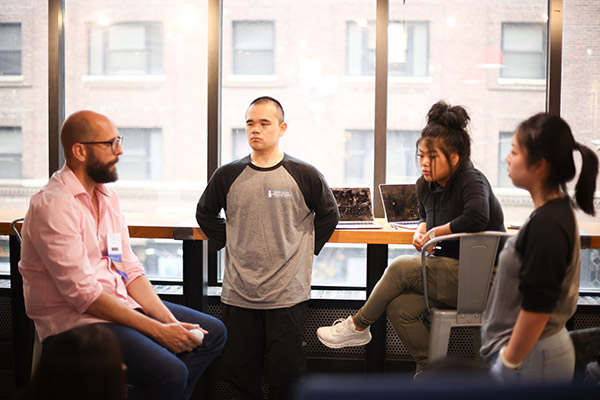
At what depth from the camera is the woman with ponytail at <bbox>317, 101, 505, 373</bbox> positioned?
233cm

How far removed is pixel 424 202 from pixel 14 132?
2.83 meters

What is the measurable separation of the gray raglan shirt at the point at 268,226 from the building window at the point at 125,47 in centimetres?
146

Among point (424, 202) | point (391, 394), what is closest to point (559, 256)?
point (391, 394)

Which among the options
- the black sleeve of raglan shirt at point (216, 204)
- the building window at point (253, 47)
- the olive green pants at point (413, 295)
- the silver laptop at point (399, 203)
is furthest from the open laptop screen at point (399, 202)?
the building window at point (253, 47)

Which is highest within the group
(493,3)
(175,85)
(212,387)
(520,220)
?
(493,3)

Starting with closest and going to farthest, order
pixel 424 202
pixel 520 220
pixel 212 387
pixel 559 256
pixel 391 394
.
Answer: pixel 391 394 → pixel 559 256 → pixel 424 202 → pixel 212 387 → pixel 520 220

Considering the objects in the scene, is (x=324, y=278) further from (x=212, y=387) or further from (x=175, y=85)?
(x=175, y=85)

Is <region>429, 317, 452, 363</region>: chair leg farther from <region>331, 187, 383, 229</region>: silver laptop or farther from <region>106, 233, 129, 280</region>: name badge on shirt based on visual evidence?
<region>106, 233, 129, 280</region>: name badge on shirt

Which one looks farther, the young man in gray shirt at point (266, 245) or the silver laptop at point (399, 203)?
the silver laptop at point (399, 203)

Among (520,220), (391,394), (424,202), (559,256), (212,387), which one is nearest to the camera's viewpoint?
(391,394)

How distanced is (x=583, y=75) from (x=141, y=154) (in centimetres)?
292

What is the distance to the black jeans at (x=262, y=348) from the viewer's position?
2.64 metres

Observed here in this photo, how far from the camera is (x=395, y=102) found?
360 cm

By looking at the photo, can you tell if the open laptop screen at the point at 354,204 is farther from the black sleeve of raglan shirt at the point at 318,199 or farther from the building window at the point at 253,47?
the building window at the point at 253,47
